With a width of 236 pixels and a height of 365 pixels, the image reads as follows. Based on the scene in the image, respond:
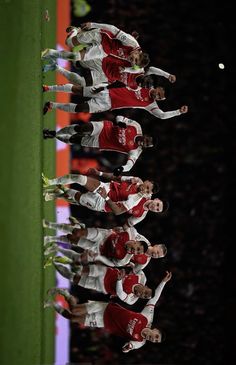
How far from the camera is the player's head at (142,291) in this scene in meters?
5.99

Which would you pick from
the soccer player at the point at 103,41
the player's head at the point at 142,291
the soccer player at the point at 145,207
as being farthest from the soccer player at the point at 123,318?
the soccer player at the point at 103,41

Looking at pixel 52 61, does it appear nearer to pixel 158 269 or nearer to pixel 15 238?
pixel 15 238

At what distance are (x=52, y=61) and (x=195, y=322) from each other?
257 inches

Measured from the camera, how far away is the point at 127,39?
19.8ft

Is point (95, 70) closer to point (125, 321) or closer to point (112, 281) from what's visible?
point (112, 281)

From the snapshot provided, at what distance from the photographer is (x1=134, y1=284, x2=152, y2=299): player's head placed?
5.99 m

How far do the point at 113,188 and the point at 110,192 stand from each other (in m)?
0.07

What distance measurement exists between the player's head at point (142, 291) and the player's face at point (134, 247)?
437mm

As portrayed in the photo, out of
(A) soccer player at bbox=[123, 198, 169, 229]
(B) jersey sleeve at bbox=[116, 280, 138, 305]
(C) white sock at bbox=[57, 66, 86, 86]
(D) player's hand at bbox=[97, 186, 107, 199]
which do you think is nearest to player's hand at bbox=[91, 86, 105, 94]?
(C) white sock at bbox=[57, 66, 86, 86]

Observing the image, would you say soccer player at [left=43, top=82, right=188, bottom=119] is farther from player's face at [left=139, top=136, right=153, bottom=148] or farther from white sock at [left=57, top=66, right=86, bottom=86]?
player's face at [left=139, top=136, right=153, bottom=148]

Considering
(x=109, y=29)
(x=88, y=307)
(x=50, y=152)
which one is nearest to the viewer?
(x=109, y=29)

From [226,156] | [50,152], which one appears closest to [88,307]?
[50,152]

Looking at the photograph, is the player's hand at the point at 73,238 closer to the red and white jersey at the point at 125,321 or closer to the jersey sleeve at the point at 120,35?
the red and white jersey at the point at 125,321

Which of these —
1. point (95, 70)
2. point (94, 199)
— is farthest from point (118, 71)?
point (94, 199)
